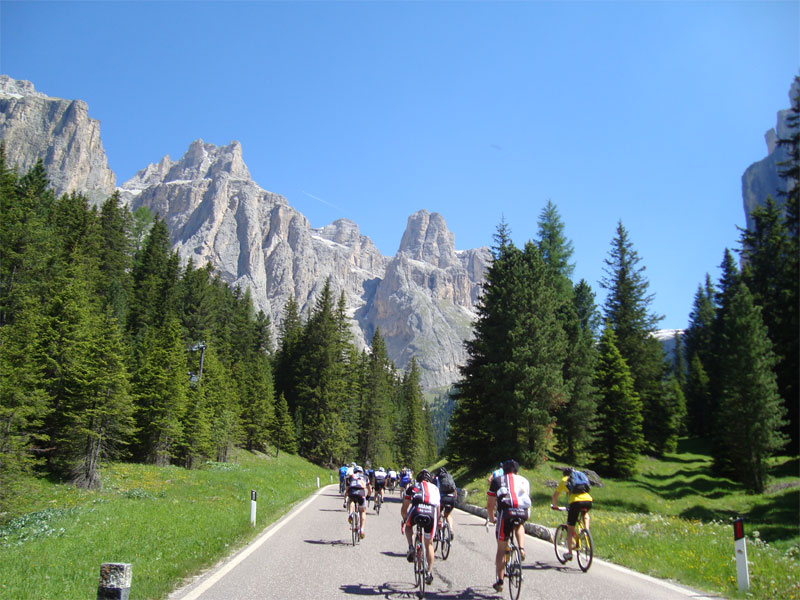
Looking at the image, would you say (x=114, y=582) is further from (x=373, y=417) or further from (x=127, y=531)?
(x=373, y=417)

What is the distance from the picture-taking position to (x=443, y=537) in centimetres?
1113

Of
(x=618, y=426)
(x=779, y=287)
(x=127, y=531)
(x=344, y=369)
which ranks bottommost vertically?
(x=127, y=531)

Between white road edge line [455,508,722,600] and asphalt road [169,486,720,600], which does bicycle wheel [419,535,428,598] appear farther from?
white road edge line [455,508,722,600]

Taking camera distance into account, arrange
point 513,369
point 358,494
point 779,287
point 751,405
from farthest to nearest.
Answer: point 779,287 → point 751,405 → point 513,369 → point 358,494

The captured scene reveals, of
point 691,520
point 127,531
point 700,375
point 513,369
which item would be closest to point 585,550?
point 127,531

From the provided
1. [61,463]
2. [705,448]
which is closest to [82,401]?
[61,463]

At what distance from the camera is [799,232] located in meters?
26.7

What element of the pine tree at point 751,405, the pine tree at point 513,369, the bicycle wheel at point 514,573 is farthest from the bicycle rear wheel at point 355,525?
the pine tree at point 751,405

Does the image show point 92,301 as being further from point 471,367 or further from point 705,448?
point 705,448

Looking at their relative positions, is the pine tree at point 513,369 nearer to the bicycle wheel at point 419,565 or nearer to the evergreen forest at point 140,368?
the evergreen forest at point 140,368

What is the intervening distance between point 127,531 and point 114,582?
340 inches

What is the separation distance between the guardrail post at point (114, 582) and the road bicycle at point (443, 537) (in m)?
7.11

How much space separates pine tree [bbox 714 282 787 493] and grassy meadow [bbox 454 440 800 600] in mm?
1797

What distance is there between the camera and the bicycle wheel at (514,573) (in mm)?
6996
